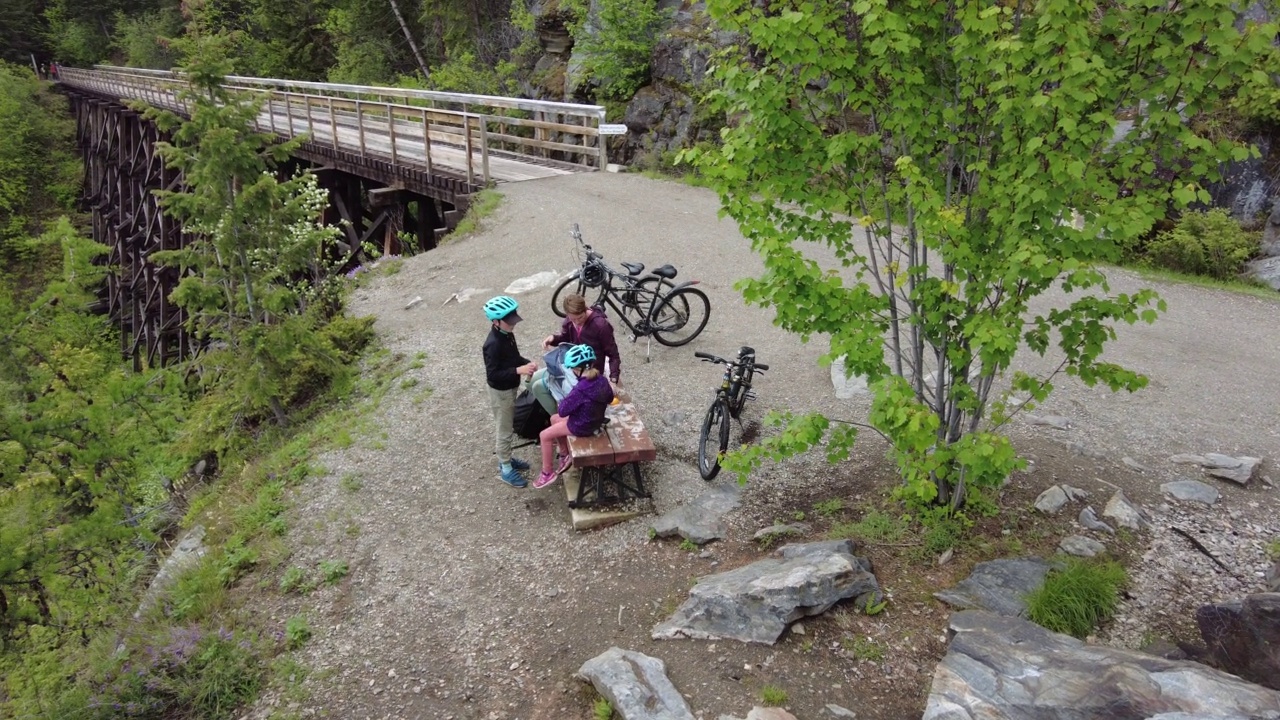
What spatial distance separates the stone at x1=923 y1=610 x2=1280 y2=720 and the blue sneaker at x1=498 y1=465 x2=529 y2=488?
390 centimetres

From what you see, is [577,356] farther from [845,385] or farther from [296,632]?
[845,385]

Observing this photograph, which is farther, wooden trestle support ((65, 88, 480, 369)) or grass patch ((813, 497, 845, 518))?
wooden trestle support ((65, 88, 480, 369))

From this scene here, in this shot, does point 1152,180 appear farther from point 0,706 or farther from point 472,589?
point 0,706

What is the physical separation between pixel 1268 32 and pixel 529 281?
9.23m

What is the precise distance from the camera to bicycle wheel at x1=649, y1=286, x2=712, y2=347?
27.9ft

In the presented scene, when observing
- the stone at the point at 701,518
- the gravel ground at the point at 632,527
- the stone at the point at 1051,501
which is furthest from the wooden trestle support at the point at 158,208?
the stone at the point at 1051,501

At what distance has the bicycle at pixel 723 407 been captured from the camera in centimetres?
617

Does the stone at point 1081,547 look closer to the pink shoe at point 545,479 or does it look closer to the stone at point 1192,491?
the stone at point 1192,491

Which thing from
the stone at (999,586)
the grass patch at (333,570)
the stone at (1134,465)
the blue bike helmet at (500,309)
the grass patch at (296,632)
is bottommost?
the grass patch at (296,632)

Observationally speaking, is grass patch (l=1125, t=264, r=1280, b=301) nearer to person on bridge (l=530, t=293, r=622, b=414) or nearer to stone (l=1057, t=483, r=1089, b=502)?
stone (l=1057, t=483, r=1089, b=502)

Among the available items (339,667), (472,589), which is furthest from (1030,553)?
(339,667)

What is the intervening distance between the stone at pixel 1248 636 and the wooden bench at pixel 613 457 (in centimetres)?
354

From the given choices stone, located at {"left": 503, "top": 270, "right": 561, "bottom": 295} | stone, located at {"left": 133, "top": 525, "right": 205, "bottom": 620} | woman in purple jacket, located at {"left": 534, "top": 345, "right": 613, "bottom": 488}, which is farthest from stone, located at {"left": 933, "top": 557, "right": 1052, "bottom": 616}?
stone, located at {"left": 503, "top": 270, "right": 561, "bottom": 295}

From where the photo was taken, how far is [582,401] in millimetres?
5648
